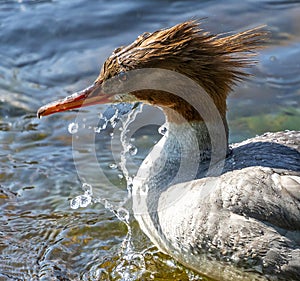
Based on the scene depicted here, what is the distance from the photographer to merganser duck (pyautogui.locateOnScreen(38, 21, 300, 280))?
4.10m

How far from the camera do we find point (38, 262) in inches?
203

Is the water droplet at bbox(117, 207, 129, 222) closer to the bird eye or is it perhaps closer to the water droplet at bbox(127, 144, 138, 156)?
the water droplet at bbox(127, 144, 138, 156)

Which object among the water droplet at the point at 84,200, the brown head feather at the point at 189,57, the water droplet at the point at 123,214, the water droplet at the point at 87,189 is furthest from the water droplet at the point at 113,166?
the brown head feather at the point at 189,57

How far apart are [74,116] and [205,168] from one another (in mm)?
3020

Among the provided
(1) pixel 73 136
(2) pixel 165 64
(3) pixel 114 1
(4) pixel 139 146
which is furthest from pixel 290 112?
(3) pixel 114 1

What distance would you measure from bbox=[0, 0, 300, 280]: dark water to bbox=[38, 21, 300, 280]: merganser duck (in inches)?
26.8

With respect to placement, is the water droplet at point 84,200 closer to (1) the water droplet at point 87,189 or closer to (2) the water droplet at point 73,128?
(1) the water droplet at point 87,189

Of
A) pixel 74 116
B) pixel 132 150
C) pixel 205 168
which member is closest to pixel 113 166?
pixel 132 150

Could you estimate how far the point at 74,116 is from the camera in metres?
7.37

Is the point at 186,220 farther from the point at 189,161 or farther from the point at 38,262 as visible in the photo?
the point at 38,262

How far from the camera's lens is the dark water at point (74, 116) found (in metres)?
5.22

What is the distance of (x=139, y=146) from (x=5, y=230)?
1.76 metres

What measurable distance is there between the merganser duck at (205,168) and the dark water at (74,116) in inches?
26.8

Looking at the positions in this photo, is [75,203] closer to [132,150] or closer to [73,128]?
[132,150]
